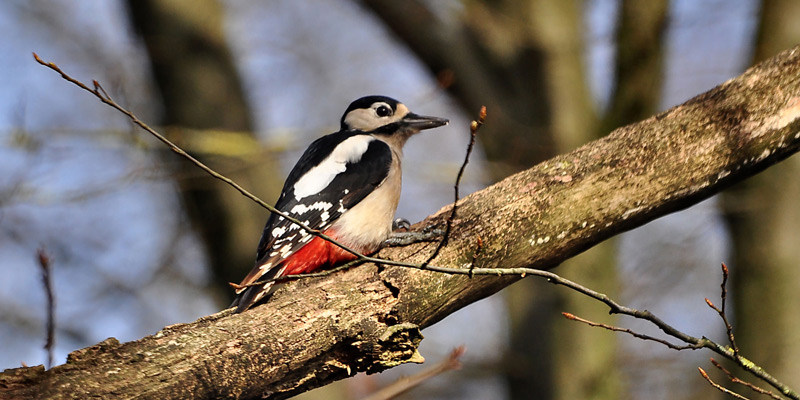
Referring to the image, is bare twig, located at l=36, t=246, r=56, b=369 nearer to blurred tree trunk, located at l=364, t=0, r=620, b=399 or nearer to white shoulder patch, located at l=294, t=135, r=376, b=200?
white shoulder patch, located at l=294, t=135, r=376, b=200

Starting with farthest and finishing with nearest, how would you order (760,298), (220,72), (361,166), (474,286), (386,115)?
(220,72), (760,298), (386,115), (361,166), (474,286)

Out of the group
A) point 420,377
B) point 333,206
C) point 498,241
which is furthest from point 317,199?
point 420,377

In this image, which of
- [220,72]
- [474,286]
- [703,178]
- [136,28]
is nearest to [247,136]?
[220,72]

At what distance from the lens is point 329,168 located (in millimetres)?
4102

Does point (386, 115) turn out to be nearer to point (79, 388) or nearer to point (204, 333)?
point (204, 333)

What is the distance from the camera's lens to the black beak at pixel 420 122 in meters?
4.53

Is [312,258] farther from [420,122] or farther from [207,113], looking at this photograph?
[207,113]

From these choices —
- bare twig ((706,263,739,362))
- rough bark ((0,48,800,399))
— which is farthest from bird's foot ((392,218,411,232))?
bare twig ((706,263,739,362))

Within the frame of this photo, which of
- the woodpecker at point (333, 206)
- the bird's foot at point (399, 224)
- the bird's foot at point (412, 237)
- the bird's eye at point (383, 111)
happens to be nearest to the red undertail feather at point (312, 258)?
the woodpecker at point (333, 206)

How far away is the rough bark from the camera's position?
2664 mm

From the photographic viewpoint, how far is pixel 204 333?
2666 mm

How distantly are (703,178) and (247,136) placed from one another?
12.9 feet

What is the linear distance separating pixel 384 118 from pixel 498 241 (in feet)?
6.37

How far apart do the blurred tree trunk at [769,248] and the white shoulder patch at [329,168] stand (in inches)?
120
